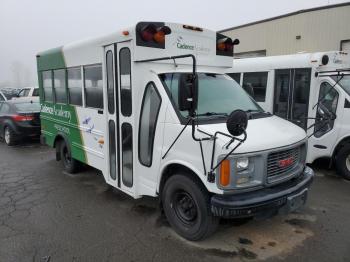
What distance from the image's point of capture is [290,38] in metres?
17.8

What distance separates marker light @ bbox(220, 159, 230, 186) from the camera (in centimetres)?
337

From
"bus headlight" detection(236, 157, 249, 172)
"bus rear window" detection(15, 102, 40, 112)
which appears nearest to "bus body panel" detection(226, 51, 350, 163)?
"bus headlight" detection(236, 157, 249, 172)

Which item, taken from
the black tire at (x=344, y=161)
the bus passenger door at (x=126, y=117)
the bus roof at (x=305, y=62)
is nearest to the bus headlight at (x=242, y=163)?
the bus passenger door at (x=126, y=117)

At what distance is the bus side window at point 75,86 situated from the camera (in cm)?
591

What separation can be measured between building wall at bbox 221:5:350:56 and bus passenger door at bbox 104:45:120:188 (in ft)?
46.7

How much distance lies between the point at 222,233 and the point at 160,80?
7.09 feet

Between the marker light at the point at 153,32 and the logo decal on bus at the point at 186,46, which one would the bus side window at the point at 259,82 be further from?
the marker light at the point at 153,32

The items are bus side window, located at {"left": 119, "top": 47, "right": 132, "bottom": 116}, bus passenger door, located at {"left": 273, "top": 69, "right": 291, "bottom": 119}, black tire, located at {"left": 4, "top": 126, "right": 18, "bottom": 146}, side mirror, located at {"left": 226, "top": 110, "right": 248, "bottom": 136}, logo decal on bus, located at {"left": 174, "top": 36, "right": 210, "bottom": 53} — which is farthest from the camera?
black tire, located at {"left": 4, "top": 126, "right": 18, "bottom": 146}

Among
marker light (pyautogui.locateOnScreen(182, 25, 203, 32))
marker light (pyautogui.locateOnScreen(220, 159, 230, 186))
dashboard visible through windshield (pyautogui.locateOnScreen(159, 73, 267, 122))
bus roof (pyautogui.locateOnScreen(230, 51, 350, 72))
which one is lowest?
marker light (pyautogui.locateOnScreen(220, 159, 230, 186))

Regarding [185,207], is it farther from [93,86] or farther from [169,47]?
[93,86]

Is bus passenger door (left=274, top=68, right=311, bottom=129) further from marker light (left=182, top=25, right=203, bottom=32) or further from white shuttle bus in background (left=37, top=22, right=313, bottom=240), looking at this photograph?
marker light (left=182, top=25, right=203, bottom=32)

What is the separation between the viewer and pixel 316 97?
21.8ft

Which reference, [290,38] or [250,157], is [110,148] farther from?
[290,38]

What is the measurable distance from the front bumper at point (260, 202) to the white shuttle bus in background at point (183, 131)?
12 millimetres
